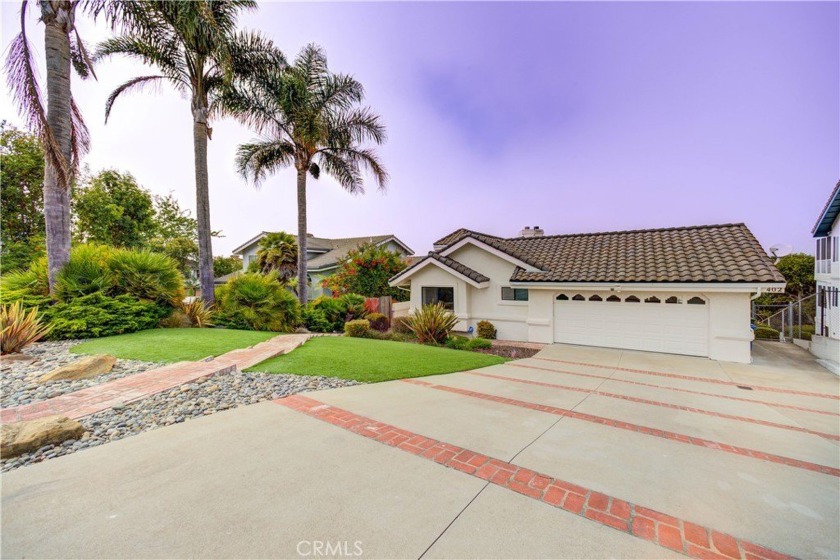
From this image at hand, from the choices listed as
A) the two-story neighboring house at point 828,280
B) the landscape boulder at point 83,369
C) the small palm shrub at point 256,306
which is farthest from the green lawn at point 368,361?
the two-story neighboring house at point 828,280

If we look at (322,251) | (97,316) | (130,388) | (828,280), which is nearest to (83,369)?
(130,388)

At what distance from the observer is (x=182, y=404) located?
5176 millimetres

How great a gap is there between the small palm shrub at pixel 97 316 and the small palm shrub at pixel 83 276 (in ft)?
0.94

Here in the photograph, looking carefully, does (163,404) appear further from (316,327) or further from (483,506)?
(316,327)

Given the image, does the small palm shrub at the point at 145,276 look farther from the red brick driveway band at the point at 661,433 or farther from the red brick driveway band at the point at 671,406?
the red brick driveway band at the point at 671,406

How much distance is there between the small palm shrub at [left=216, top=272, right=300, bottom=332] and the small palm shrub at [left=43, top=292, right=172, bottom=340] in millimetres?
2617

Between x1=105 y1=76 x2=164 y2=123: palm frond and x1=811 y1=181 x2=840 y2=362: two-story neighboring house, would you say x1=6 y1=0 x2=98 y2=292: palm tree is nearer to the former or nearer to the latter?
x1=105 y1=76 x2=164 y2=123: palm frond

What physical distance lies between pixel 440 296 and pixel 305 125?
32.7ft

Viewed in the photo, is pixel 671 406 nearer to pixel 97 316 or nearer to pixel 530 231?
pixel 97 316

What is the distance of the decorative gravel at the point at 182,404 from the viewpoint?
390cm

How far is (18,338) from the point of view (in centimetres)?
738

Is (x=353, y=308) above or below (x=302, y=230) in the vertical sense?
below

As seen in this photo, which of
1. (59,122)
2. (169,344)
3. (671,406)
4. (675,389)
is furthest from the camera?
(59,122)

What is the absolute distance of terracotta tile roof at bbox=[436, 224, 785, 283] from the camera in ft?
35.6
